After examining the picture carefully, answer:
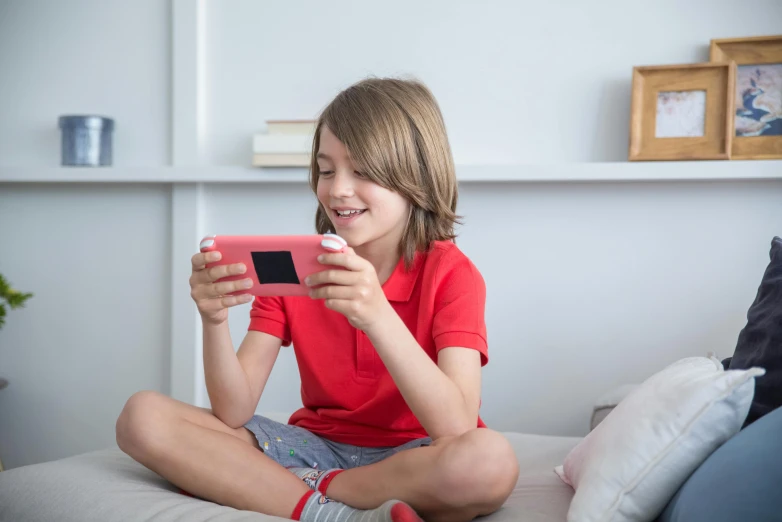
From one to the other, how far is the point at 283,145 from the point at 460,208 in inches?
20.5

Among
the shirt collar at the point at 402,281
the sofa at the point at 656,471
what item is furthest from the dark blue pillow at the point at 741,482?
the shirt collar at the point at 402,281

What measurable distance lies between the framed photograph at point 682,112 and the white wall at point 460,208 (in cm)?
8

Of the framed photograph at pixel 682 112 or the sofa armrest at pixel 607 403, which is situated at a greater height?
the framed photograph at pixel 682 112

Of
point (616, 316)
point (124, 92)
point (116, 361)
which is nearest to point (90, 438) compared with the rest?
point (116, 361)

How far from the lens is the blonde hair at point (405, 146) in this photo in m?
1.35

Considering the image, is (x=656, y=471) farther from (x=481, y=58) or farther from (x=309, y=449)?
(x=481, y=58)

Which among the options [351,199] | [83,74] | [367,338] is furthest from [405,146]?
[83,74]

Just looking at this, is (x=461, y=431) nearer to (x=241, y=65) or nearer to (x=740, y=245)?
(x=740, y=245)

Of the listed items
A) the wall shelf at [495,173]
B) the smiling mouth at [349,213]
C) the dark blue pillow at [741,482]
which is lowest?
the dark blue pillow at [741,482]

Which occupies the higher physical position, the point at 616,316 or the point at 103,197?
the point at 103,197

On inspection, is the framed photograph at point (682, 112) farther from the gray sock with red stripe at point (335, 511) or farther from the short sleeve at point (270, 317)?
the gray sock with red stripe at point (335, 511)

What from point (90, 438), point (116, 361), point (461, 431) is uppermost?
point (461, 431)

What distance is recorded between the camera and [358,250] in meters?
1.51

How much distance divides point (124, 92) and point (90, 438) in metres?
1.10
